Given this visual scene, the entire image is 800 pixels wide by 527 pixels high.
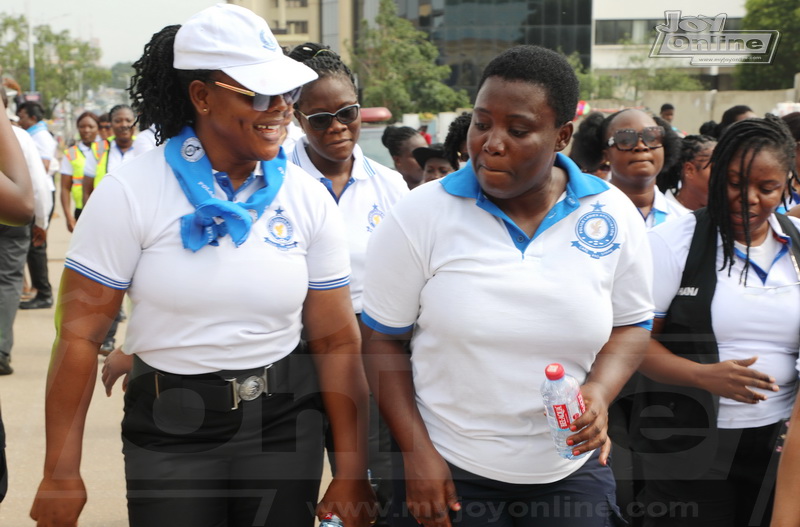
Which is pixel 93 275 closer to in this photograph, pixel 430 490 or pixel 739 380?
pixel 430 490

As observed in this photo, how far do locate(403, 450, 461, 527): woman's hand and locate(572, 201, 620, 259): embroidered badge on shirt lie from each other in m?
0.72

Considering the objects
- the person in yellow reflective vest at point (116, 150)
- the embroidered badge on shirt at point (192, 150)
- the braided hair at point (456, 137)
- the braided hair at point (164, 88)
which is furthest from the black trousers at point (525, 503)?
the person in yellow reflective vest at point (116, 150)

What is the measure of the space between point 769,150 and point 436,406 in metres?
1.63

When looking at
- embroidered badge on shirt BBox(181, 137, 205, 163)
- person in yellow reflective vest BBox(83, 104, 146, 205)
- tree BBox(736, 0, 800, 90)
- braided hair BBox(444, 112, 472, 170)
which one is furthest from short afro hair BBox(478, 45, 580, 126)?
tree BBox(736, 0, 800, 90)

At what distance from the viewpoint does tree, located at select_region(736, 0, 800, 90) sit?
45.2 m

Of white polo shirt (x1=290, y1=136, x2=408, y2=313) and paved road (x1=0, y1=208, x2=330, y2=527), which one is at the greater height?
white polo shirt (x1=290, y1=136, x2=408, y2=313)

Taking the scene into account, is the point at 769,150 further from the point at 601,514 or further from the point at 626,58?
the point at 626,58

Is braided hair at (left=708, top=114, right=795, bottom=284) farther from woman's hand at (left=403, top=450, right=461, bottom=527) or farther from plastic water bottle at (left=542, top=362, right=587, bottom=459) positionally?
woman's hand at (left=403, top=450, right=461, bottom=527)

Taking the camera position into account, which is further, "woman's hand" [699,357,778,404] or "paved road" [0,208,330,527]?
"paved road" [0,208,330,527]

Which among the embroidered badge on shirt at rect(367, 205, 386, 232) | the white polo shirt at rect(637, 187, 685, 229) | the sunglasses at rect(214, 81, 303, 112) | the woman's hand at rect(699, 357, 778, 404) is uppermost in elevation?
the sunglasses at rect(214, 81, 303, 112)

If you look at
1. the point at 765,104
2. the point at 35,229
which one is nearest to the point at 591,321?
the point at 35,229

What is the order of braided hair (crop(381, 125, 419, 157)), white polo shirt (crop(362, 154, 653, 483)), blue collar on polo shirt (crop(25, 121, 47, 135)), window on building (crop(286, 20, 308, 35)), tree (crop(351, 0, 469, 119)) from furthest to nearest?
window on building (crop(286, 20, 308, 35))
tree (crop(351, 0, 469, 119))
blue collar on polo shirt (crop(25, 121, 47, 135))
braided hair (crop(381, 125, 419, 157))
white polo shirt (crop(362, 154, 653, 483))

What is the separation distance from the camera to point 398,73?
4519 cm

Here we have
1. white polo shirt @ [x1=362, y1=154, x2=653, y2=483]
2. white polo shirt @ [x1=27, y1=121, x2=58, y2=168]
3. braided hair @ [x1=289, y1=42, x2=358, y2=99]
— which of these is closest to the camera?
white polo shirt @ [x1=362, y1=154, x2=653, y2=483]
